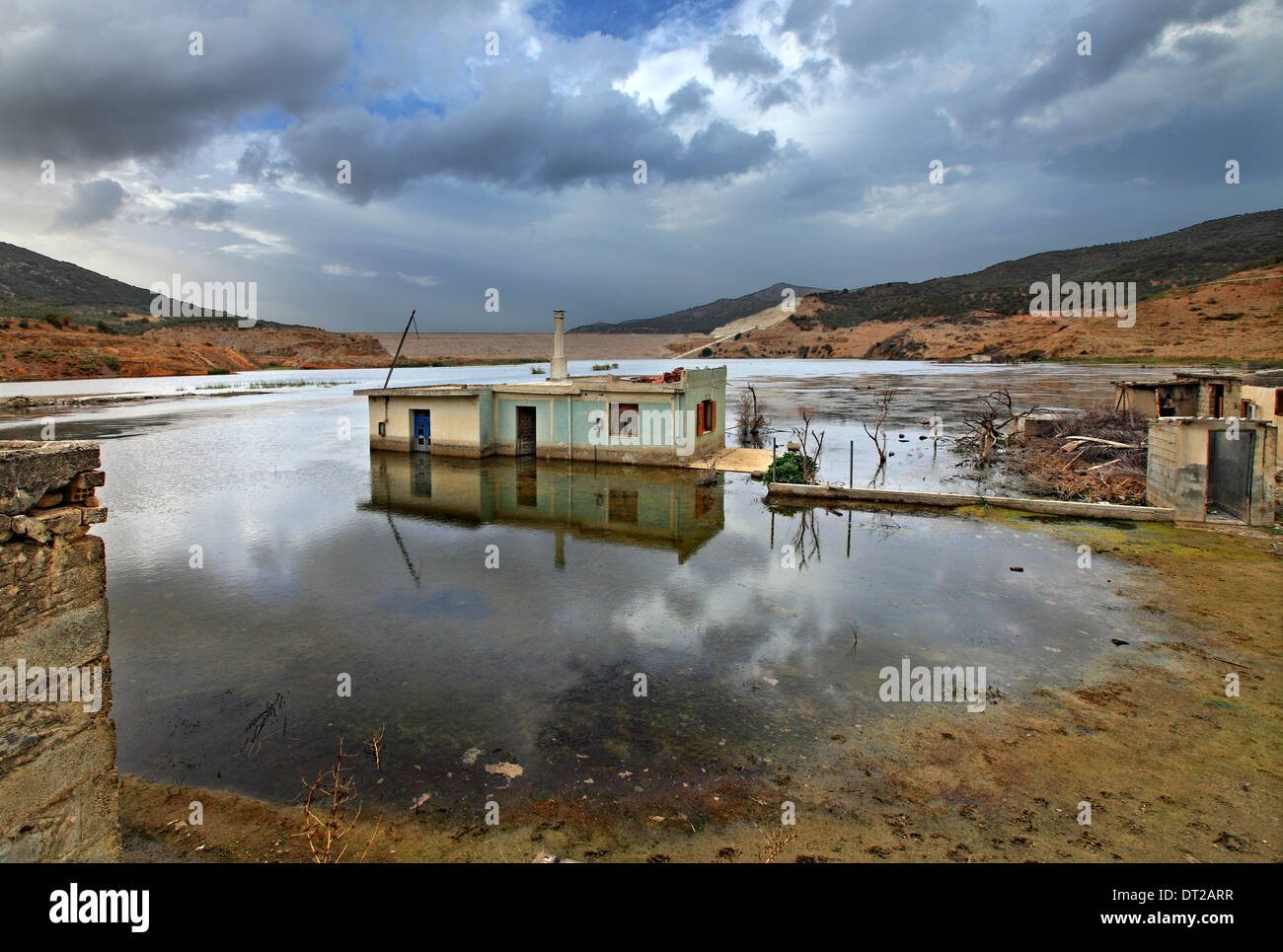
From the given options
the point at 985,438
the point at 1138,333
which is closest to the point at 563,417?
the point at 985,438

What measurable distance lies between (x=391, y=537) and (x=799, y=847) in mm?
12460

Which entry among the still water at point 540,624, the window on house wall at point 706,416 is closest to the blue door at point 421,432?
the still water at point 540,624

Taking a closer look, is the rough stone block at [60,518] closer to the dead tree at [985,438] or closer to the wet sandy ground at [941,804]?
the wet sandy ground at [941,804]

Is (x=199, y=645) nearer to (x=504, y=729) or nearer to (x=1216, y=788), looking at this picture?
(x=504, y=729)

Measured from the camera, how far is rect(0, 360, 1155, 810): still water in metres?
6.99

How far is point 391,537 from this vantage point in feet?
51.2

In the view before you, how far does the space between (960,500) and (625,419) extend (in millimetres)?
10914

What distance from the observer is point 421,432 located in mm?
26406

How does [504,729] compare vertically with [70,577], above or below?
below

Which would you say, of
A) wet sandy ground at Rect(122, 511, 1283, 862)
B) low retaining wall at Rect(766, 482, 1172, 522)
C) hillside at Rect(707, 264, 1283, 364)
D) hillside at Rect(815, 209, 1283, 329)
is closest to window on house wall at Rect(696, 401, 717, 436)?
low retaining wall at Rect(766, 482, 1172, 522)

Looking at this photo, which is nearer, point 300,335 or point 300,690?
point 300,690

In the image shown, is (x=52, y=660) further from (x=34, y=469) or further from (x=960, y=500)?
(x=960, y=500)
